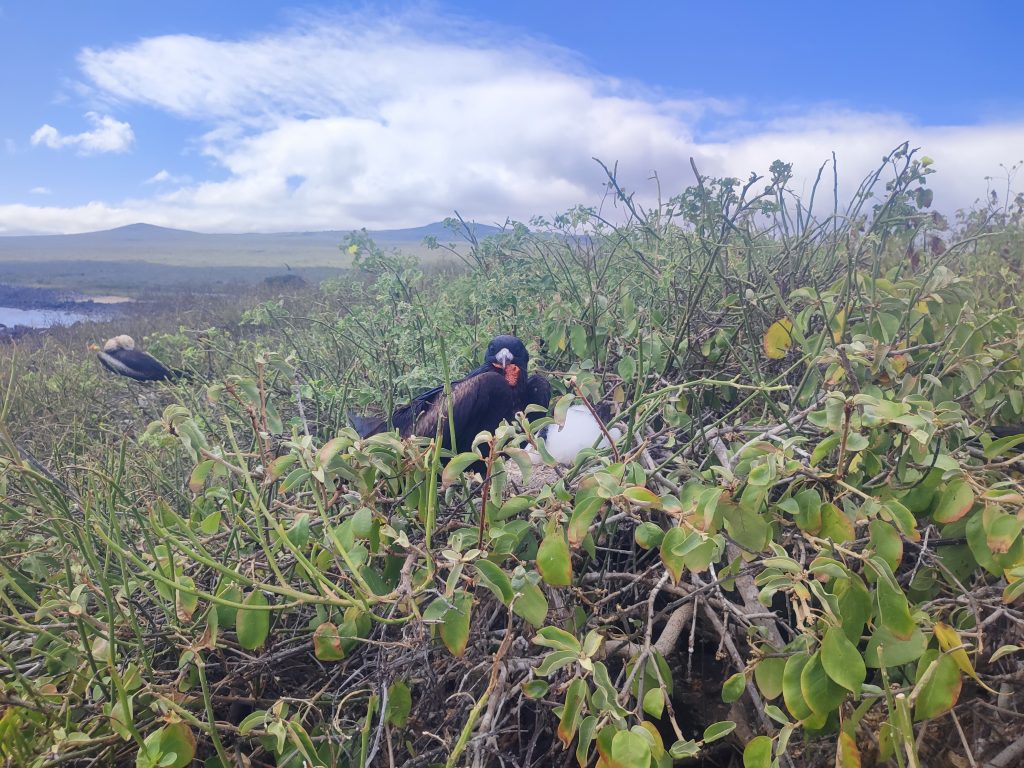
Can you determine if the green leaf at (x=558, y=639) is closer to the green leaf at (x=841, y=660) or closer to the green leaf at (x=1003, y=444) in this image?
the green leaf at (x=841, y=660)

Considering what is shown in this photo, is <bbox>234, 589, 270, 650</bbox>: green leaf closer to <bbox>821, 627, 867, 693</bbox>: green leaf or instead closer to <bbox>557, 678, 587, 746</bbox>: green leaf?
<bbox>557, 678, 587, 746</bbox>: green leaf

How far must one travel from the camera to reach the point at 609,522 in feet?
4.05

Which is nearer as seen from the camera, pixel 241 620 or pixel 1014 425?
pixel 241 620

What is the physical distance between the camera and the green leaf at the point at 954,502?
97 centimetres

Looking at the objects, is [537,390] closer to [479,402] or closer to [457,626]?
[479,402]

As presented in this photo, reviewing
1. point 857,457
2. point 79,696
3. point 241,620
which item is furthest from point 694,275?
point 79,696

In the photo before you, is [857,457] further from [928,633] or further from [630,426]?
[630,426]

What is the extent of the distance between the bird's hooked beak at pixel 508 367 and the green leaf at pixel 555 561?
1437mm

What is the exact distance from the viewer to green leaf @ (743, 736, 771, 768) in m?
0.88

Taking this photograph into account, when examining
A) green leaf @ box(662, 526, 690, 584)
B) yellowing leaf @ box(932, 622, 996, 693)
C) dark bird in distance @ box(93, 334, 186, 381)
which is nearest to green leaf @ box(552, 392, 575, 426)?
green leaf @ box(662, 526, 690, 584)

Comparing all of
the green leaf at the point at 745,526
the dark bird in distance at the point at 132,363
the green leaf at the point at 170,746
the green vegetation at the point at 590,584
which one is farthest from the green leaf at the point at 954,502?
the dark bird in distance at the point at 132,363

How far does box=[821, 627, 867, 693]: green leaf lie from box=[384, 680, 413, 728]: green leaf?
690 millimetres

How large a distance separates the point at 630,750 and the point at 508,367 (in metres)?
1.64

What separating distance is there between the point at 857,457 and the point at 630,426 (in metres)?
0.40
